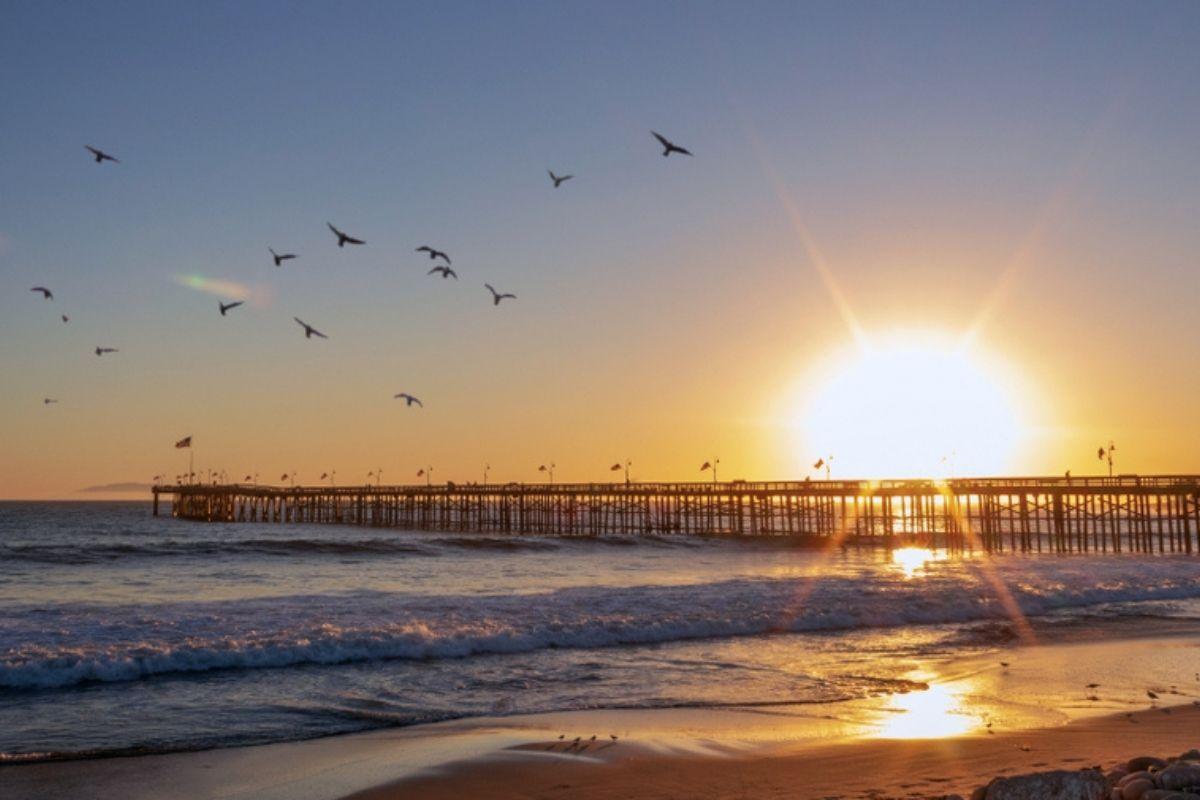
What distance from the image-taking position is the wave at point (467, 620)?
13047 mm

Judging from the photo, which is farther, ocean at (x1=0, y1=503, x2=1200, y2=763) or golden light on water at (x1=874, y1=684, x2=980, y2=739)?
ocean at (x1=0, y1=503, x2=1200, y2=763)

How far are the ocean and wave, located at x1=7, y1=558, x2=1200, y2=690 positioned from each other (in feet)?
0.16

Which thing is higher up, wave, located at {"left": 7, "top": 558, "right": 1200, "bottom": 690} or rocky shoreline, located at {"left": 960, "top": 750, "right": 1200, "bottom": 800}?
rocky shoreline, located at {"left": 960, "top": 750, "right": 1200, "bottom": 800}

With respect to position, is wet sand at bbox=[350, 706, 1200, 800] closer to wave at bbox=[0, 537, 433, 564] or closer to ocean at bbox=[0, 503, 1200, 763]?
ocean at bbox=[0, 503, 1200, 763]

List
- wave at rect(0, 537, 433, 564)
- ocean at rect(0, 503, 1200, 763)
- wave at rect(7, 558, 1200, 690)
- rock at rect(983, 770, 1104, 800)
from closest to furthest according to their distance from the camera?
rock at rect(983, 770, 1104, 800) → ocean at rect(0, 503, 1200, 763) → wave at rect(7, 558, 1200, 690) → wave at rect(0, 537, 433, 564)

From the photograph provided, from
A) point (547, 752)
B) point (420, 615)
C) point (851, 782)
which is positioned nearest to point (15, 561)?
point (420, 615)

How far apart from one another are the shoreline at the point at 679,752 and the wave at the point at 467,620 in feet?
14.8

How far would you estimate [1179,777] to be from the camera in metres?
5.73

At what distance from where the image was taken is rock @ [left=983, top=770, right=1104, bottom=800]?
559 cm

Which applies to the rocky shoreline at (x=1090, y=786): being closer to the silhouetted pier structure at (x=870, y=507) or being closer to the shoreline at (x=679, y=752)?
the shoreline at (x=679, y=752)

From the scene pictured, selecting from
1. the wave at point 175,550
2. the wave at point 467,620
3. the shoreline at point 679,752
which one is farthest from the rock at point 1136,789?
the wave at point 175,550

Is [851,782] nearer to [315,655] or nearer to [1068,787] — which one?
[1068,787]

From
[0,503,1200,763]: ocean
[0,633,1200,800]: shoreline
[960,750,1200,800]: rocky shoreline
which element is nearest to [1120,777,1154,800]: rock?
[960,750,1200,800]: rocky shoreline

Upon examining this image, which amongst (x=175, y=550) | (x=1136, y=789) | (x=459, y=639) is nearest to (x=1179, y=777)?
(x=1136, y=789)
